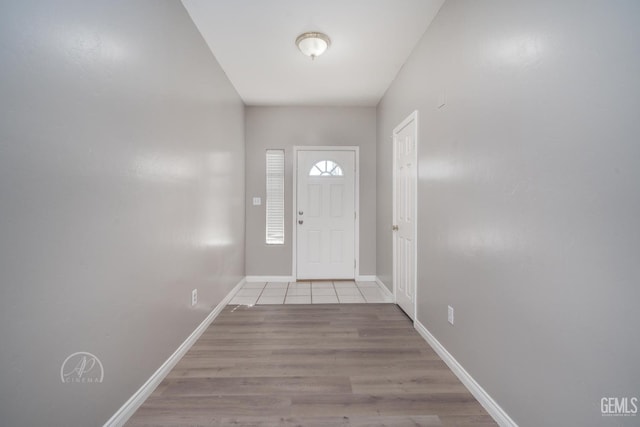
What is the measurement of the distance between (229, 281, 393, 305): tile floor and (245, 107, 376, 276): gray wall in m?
0.28

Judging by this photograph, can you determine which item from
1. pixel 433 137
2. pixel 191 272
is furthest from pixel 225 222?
pixel 433 137

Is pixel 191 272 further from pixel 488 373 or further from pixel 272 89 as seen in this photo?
pixel 272 89

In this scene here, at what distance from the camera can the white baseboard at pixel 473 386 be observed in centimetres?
143

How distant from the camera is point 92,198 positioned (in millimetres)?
1234

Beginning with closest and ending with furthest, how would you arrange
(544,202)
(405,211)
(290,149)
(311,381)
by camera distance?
(544,202) < (311,381) < (405,211) < (290,149)

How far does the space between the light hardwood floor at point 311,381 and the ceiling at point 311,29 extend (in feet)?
8.71

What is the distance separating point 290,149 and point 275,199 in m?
0.79

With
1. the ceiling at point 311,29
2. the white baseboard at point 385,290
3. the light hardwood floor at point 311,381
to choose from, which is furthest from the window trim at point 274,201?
the light hardwood floor at point 311,381

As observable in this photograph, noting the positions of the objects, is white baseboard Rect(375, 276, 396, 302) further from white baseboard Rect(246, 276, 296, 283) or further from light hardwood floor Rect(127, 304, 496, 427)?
white baseboard Rect(246, 276, 296, 283)

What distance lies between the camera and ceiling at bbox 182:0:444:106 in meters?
2.15

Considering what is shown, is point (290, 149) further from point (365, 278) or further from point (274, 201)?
Result: point (365, 278)

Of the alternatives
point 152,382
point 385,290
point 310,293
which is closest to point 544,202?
point 152,382

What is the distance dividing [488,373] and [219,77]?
3.39 m

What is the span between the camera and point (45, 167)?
3.33 ft
